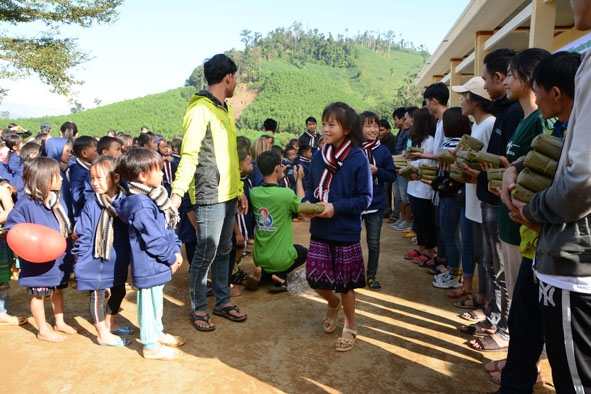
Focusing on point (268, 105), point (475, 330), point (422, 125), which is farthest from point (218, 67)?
point (268, 105)

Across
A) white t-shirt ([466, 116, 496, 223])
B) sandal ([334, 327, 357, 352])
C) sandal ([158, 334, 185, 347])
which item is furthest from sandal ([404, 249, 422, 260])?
sandal ([158, 334, 185, 347])

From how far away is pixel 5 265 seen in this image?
4105mm

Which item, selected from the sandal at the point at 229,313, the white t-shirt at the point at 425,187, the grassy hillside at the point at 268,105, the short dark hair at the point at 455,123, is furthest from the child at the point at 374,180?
the grassy hillside at the point at 268,105

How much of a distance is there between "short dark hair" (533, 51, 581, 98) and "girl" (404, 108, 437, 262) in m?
3.25

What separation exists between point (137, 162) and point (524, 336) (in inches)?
108

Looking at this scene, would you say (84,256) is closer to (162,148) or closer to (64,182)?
(64,182)

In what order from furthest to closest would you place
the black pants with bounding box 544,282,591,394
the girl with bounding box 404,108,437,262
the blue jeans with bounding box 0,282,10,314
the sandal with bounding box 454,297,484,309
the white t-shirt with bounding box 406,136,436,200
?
the girl with bounding box 404,108,437,262
the white t-shirt with bounding box 406,136,436,200
the sandal with bounding box 454,297,484,309
the blue jeans with bounding box 0,282,10,314
the black pants with bounding box 544,282,591,394

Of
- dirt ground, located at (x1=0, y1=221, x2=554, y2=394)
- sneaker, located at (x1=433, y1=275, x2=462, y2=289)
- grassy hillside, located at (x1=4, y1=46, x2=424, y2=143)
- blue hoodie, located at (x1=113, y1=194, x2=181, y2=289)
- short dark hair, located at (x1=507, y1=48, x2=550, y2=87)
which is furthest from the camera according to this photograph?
grassy hillside, located at (x1=4, y1=46, x2=424, y2=143)

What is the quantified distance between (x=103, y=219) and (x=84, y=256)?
0.32 m

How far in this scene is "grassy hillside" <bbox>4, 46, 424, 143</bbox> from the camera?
36.1 m

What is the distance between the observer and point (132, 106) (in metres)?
41.8

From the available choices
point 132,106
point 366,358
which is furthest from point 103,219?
point 132,106

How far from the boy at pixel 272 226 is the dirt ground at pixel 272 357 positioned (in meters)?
0.40

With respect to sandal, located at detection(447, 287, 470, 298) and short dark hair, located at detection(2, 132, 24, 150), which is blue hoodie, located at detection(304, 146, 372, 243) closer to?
sandal, located at detection(447, 287, 470, 298)
